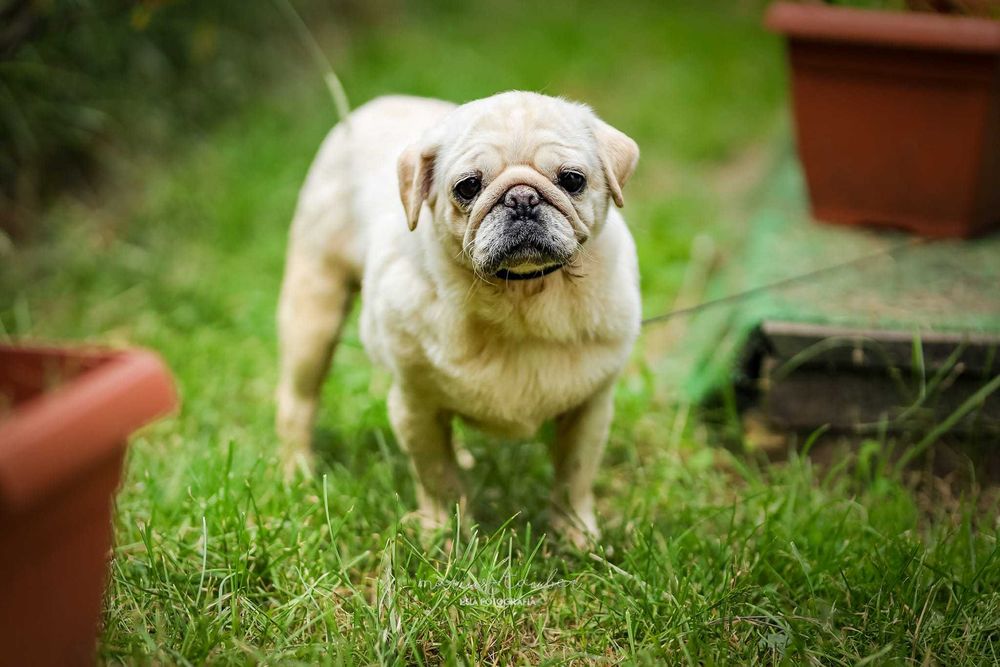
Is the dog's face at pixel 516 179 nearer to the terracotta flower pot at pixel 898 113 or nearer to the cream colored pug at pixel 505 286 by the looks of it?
the cream colored pug at pixel 505 286

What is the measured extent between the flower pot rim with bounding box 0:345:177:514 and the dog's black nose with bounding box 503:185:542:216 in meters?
0.85

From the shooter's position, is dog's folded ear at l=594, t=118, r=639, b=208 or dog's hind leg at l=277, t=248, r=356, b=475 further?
dog's hind leg at l=277, t=248, r=356, b=475

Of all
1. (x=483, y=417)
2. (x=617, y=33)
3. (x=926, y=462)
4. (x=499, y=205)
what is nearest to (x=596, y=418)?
(x=483, y=417)

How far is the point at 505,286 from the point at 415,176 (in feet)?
1.03

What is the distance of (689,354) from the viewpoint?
3.62m

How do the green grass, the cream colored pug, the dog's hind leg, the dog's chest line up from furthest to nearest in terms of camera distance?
the dog's hind leg, the dog's chest, the cream colored pug, the green grass

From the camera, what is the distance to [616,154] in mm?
2277

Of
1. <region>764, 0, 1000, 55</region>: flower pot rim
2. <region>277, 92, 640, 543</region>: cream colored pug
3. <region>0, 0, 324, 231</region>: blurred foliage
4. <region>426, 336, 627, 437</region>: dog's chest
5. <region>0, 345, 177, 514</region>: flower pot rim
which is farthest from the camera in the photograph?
<region>0, 0, 324, 231</region>: blurred foliage

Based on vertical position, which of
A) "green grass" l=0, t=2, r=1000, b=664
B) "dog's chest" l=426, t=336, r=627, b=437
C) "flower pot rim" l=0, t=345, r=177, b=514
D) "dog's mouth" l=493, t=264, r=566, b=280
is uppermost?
"flower pot rim" l=0, t=345, r=177, b=514

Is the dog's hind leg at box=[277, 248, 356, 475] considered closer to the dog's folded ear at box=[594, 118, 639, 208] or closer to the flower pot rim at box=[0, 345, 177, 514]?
the dog's folded ear at box=[594, 118, 639, 208]

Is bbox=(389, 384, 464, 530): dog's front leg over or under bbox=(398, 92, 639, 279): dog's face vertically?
under

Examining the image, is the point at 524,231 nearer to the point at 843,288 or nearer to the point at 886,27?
the point at 843,288

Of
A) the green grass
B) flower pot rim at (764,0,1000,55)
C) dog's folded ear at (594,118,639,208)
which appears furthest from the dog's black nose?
flower pot rim at (764,0,1000,55)

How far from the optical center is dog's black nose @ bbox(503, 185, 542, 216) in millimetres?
2105
